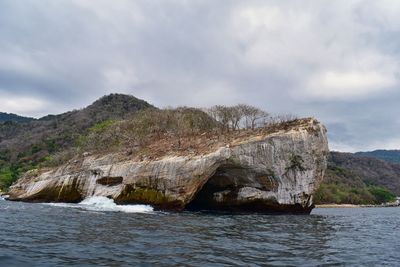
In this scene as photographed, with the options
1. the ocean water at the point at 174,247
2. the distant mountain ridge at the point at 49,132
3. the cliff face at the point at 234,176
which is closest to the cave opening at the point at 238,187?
the cliff face at the point at 234,176

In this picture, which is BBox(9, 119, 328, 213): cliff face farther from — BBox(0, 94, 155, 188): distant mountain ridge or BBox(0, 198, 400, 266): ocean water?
BBox(0, 94, 155, 188): distant mountain ridge

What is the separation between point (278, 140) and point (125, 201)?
51.1 feet

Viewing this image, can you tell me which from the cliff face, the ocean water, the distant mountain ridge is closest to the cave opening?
the cliff face

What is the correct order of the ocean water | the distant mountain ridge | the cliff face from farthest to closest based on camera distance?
the distant mountain ridge < the cliff face < the ocean water

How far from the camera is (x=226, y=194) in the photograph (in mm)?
45250

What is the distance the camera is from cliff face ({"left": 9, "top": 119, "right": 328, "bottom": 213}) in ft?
135

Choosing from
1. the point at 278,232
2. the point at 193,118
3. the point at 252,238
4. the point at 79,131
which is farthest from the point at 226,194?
the point at 79,131

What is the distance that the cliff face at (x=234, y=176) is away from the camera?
1618 inches

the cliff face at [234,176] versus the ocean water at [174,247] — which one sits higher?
the cliff face at [234,176]

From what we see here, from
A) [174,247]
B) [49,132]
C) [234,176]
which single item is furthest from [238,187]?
[49,132]

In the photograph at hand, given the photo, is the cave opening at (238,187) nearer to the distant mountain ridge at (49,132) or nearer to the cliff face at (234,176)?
the cliff face at (234,176)

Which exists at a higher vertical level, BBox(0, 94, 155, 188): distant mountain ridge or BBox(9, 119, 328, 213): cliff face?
BBox(0, 94, 155, 188): distant mountain ridge

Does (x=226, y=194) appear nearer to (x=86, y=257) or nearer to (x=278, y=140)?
(x=278, y=140)

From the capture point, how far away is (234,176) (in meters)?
43.7
